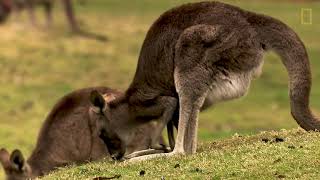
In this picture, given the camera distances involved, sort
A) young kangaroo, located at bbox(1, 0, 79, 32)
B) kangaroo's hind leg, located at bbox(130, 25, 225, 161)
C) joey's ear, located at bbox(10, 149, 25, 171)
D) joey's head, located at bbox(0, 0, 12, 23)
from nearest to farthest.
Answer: kangaroo's hind leg, located at bbox(130, 25, 225, 161), joey's ear, located at bbox(10, 149, 25, 171), young kangaroo, located at bbox(1, 0, 79, 32), joey's head, located at bbox(0, 0, 12, 23)

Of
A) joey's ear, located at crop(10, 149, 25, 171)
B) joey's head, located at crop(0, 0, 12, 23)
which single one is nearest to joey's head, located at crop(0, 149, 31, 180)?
joey's ear, located at crop(10, 149, 25, 171)

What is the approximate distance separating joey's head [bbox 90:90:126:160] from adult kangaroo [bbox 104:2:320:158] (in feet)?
2.59

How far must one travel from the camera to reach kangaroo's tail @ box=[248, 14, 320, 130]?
6477mm

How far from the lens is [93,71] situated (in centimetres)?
1784

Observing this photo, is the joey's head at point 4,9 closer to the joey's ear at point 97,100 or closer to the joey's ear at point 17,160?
the joey's ear at point 17,160

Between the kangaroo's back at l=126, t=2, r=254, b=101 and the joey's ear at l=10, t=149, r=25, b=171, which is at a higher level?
the kangaroo's back at l=126, t=2, r=254, b=101

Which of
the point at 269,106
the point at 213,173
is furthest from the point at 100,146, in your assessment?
the point at 269,106

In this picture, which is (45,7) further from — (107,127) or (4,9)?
(107,127)

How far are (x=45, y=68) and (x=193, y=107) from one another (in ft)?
39.1

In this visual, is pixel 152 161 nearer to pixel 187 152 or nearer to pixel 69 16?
pixel 187 152

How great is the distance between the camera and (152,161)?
6438mm

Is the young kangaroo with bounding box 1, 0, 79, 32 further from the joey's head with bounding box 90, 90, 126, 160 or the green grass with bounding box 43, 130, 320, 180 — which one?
the green grass with bounding box 43, 130, 320, 180

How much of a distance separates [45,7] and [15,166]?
1785 centimetres

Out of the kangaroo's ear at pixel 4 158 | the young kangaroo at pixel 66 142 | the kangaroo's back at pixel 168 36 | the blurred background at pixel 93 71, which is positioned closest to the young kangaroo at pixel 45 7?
the blurred background at pixel 93 71
